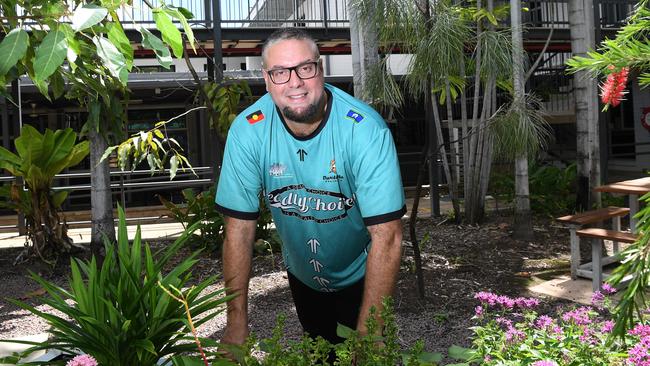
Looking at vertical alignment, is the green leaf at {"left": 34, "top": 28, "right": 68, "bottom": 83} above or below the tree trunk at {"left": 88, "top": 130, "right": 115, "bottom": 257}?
above

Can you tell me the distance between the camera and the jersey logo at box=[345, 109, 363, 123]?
281 cm

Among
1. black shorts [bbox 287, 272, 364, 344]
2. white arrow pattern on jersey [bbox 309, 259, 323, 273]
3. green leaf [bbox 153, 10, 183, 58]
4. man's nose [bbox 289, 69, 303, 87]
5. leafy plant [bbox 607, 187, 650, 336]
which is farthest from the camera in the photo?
black shorts [bbox 287, 272, 364, 344]

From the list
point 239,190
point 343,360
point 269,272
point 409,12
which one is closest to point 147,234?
point 269,272

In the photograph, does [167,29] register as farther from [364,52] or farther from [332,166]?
[364,52]

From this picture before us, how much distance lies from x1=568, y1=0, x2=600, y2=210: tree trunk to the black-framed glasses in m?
7.49

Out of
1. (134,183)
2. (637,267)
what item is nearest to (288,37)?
(637,267)

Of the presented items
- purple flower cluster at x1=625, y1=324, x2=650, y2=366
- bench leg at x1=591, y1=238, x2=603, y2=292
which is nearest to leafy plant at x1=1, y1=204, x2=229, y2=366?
purple flower cluster at x1=625, y1=324, x2=650, y2=366

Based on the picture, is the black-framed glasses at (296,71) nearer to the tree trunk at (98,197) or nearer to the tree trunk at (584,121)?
the tree trunk at (98,197)

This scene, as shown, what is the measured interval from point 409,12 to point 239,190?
13.6 feet

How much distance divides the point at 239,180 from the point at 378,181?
0.57m

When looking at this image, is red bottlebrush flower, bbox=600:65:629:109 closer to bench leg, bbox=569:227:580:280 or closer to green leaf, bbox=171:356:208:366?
green leaf, bbox=171:356:208:366

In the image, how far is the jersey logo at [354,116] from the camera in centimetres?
281

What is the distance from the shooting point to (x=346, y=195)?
2928 millimetres

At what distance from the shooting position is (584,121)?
32.2 feet
